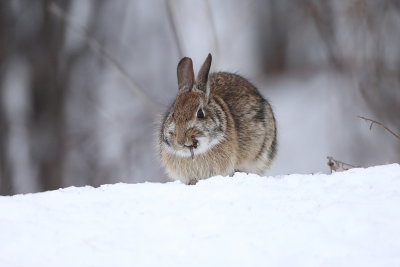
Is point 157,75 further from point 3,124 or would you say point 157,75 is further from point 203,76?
point 203,76

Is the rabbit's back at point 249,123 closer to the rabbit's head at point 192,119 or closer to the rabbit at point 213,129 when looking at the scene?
the rabbit at point 213,129

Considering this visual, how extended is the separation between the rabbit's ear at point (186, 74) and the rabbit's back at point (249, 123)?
290 millimetres

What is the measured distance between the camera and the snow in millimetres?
3496

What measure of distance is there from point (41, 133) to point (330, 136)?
3.24 metres

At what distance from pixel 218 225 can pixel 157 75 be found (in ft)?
21.7

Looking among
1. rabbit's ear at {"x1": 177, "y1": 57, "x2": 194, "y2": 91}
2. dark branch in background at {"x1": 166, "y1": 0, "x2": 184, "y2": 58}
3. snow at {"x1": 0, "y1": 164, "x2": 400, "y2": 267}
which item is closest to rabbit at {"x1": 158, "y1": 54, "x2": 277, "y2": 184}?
rabbit's ear at {"x1": 177, "y1": 57, "x2": 194, "y2": 91}

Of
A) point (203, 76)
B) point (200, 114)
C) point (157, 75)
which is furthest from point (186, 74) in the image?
point (157, 75)

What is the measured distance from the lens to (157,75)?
10.3 metres

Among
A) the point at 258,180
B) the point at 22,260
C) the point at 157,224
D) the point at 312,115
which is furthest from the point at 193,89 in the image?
the point at 312,115

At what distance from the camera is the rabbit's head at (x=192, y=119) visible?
5562mm

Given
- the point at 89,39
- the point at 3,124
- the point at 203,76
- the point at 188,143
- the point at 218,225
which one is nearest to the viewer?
the point at 218,225

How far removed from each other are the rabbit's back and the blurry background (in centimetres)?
203

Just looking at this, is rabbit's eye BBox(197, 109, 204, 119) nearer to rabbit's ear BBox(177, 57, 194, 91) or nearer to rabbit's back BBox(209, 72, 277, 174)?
rabbit's ear BBox(177, 57, 194, 91)

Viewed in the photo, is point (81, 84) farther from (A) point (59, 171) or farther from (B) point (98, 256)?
(B) point (98, 256)
